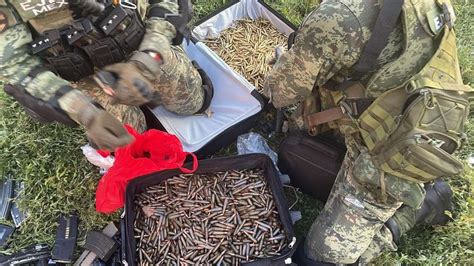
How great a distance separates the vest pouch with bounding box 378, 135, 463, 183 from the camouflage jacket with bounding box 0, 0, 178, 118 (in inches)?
72.9

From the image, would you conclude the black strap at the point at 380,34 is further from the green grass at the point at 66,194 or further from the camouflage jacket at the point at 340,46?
the green grass at the point at 66,194

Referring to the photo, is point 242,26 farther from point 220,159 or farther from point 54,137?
point 54,137

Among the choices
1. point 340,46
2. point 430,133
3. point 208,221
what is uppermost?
point 340,46

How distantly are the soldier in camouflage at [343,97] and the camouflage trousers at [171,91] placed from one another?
2.21 feet

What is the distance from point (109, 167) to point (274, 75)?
5.47 ft

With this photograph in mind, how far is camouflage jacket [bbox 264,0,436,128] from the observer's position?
3352 millimetres

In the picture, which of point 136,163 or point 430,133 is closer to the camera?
point 430,133

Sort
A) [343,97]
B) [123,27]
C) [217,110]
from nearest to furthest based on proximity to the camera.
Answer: [123,27], [343,97], [217,110]

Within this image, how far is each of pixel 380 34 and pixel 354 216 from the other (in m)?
1.54

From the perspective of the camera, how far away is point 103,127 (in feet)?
10.4

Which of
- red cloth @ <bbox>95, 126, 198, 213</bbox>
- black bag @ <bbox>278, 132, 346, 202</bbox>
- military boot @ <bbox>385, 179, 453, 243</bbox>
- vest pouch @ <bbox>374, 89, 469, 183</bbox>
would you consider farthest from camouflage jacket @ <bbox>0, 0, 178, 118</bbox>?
military boot @ <bbox>385, 179, 453, 243</bbox>

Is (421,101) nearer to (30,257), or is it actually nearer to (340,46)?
(340,46)

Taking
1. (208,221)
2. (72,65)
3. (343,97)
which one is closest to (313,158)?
(343,97)

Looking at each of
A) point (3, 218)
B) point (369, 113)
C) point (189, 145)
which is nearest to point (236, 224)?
point (189, 145)
